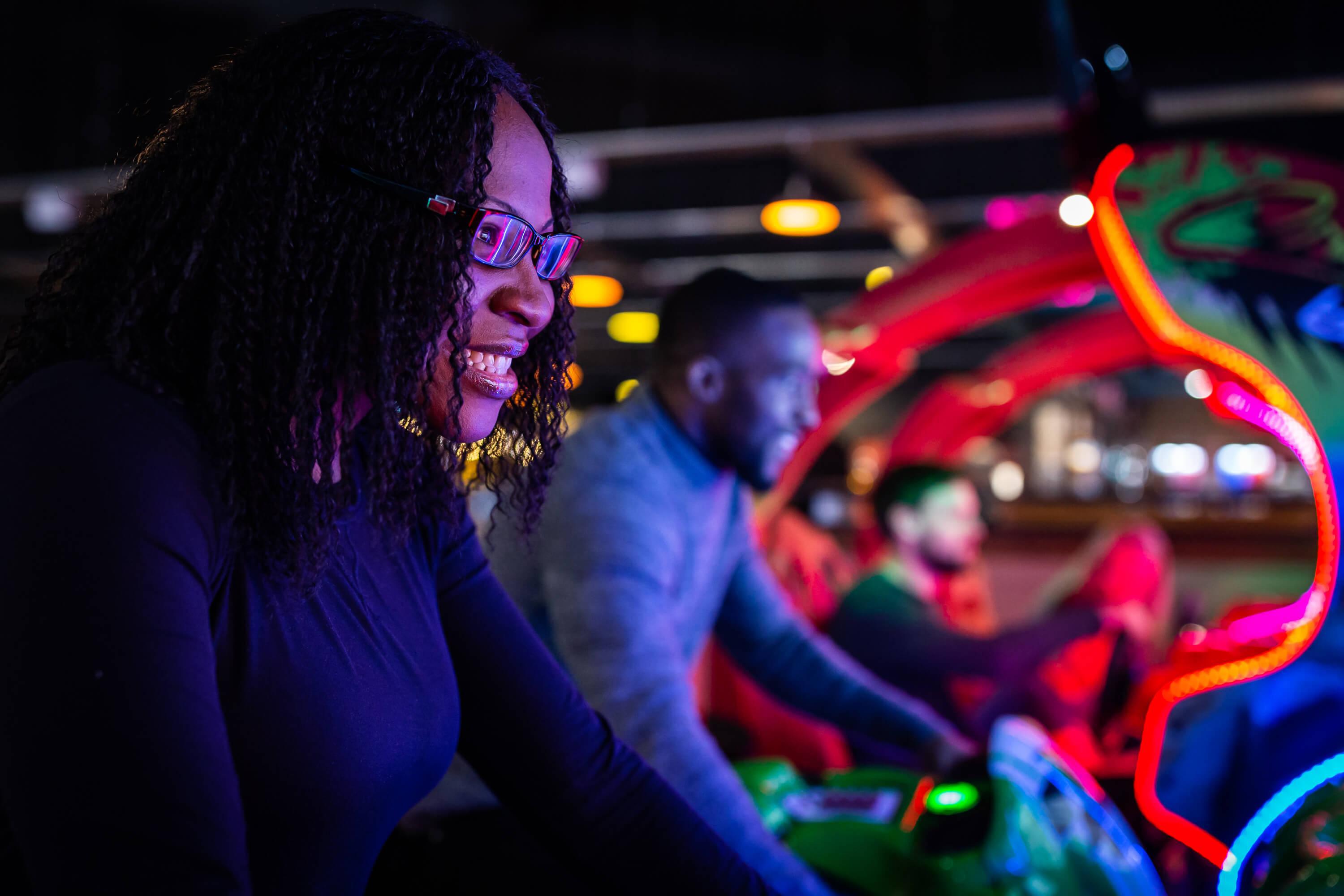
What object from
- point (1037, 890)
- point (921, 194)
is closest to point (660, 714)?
point (1037, 890)

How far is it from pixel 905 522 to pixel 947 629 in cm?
51

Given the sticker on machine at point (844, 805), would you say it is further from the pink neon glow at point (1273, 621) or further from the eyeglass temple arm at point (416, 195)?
the eyeglass temple arm at point (416, 195)

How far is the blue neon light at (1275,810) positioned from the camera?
132 centimetres

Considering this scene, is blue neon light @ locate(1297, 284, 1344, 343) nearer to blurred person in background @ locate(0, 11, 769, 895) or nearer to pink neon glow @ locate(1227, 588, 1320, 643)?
pink neon glow @ locate(1227, 588, 1320, 643)

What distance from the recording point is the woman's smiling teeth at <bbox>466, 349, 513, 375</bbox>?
92cm

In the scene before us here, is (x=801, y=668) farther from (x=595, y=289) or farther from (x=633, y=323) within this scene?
(x=633, y=323)

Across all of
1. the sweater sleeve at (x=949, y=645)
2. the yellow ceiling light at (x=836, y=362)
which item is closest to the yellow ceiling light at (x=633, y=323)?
the yellow ceiling light at (x=836, y=362)

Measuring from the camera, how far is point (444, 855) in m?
1.46

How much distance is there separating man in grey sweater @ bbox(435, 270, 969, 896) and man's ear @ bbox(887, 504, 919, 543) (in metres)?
1.33

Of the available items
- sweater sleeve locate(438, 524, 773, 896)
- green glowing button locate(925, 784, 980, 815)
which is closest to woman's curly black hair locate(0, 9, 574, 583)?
sweater sleeve locate(438, 524, 773, 896)

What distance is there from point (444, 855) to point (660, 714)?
34cm

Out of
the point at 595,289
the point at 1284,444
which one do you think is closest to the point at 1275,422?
the point at 1284,444

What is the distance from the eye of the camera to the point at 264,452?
0.78m

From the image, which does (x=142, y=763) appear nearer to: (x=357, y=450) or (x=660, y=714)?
(x=357, y=450)
